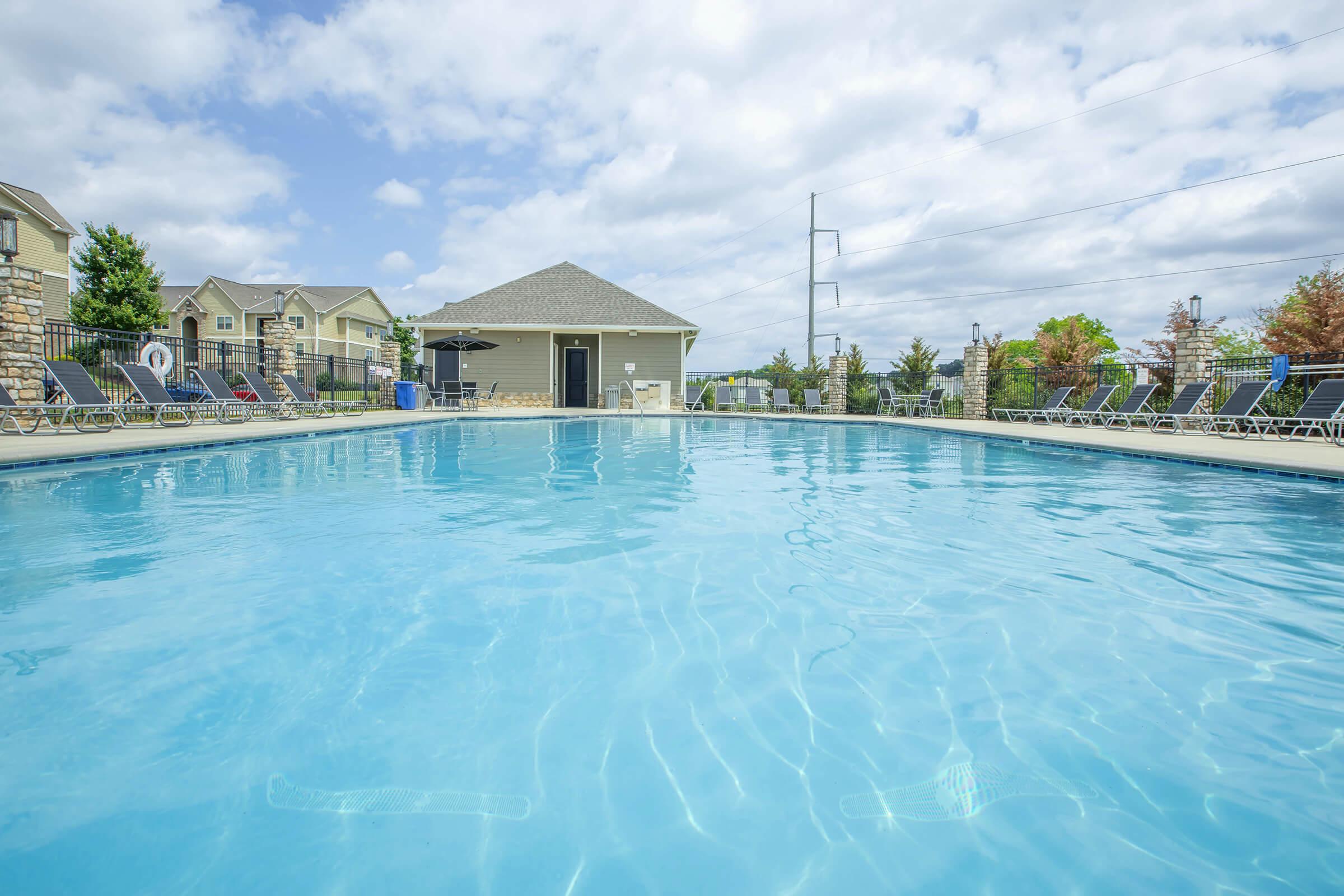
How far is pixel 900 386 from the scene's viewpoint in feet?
69.7

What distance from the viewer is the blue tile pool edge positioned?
702 centimetres

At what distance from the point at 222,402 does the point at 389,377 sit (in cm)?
857

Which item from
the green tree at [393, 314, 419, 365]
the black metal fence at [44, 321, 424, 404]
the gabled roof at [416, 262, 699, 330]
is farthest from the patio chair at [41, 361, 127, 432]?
the green tree at [393, 314, 419, 365]

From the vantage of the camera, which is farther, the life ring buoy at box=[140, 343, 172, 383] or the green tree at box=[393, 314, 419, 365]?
the green tree at box=[393, 314, 419, 365]

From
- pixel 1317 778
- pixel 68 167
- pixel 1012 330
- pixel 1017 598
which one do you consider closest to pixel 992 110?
pixel 1012 330

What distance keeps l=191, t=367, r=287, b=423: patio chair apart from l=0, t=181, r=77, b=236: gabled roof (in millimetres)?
13119

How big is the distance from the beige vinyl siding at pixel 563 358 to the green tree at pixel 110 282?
1504 cm

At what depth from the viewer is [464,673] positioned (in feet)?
A: 8.07

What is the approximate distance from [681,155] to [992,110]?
9969 millimetres

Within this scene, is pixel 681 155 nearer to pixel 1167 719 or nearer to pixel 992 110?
pixel 992 110

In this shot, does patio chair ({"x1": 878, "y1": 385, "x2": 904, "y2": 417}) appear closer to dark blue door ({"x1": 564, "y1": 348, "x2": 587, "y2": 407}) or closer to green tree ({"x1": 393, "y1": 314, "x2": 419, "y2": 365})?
dark blue door ({"x1": 564, "y1": 348, "x2": 587, "y2": 407})

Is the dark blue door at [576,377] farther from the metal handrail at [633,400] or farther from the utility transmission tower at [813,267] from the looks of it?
the utility transmission tower at [813,267]

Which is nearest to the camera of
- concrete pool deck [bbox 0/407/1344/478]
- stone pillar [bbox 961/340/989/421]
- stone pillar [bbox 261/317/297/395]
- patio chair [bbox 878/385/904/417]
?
concrete pool deck [bbox 0/407/1344/478]

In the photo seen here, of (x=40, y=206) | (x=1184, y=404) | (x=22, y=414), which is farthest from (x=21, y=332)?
(x=1184, y=404)
